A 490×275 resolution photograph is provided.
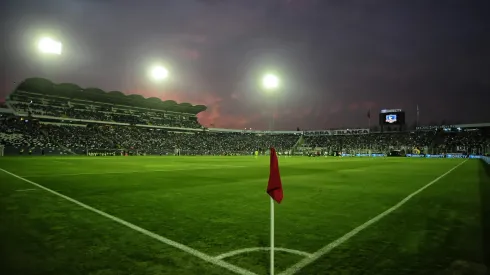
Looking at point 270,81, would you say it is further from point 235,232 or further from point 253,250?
point 253,250

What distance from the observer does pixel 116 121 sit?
273 ft

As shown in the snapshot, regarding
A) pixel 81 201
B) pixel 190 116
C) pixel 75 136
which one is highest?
pixel 190 116

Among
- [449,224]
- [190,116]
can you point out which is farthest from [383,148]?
[449,224]

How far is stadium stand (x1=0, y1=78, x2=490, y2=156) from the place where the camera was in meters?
62.8

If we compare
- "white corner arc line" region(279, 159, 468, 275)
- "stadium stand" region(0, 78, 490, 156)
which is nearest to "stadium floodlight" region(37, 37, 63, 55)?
"stadium stand" region(0, 78, 490, 156)

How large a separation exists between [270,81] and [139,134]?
187ft

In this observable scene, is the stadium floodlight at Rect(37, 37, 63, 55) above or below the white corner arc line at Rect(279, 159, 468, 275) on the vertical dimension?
above

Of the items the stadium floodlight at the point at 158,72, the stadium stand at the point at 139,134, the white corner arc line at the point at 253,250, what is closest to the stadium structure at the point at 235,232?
the white corner arc line at the point at 253,250

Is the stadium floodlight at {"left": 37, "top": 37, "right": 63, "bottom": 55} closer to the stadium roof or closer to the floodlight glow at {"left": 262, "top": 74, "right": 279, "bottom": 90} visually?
the floodlight glow at {"left": 262, "top": 74, "right": 279, "bottom": 90}

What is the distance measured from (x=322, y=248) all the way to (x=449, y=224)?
12.6 ft

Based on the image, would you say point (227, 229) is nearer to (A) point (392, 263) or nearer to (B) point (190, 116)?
(A) point (392, 263)

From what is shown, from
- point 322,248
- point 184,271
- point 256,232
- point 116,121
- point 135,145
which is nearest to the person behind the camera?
point 184,271

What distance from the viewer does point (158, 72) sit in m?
40.5

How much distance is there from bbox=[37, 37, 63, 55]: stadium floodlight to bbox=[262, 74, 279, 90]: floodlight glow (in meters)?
23.5
